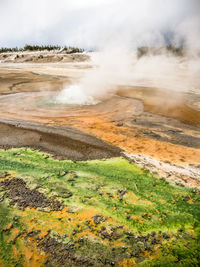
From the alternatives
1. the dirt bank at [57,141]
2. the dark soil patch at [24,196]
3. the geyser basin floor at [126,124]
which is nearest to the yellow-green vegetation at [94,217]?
the dark soil patch at [24,196]

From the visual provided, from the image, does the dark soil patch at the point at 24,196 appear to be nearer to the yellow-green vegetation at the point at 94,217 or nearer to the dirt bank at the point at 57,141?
the yellow-green vegetation at the point at 94,217

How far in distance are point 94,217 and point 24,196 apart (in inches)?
51.1

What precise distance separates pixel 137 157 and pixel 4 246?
10.0 ft

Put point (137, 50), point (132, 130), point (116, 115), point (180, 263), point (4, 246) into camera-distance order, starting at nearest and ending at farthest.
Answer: point (180, 263), point (4, 246), point (132, 130), point (116, 115), point (137, 50)

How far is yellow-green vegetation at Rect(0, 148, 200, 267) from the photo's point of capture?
2.25 m

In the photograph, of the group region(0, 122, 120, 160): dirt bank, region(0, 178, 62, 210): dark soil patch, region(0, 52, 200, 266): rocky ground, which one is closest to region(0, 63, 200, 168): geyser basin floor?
region(0, 52, 200, 266): rocky ground

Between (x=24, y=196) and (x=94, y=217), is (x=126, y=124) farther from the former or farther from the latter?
(x=24, y=196)

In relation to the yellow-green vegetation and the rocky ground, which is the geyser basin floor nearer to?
the rocky ground

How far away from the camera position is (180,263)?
2.15m

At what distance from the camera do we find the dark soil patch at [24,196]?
292 cm

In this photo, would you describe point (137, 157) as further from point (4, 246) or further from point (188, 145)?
point (4, 246)

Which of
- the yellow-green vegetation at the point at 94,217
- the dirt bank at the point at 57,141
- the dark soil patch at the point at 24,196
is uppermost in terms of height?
the dirt bank at the point at 57,141

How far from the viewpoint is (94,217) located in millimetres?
2746

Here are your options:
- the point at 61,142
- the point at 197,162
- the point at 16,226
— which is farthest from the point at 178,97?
the point at 16,226
